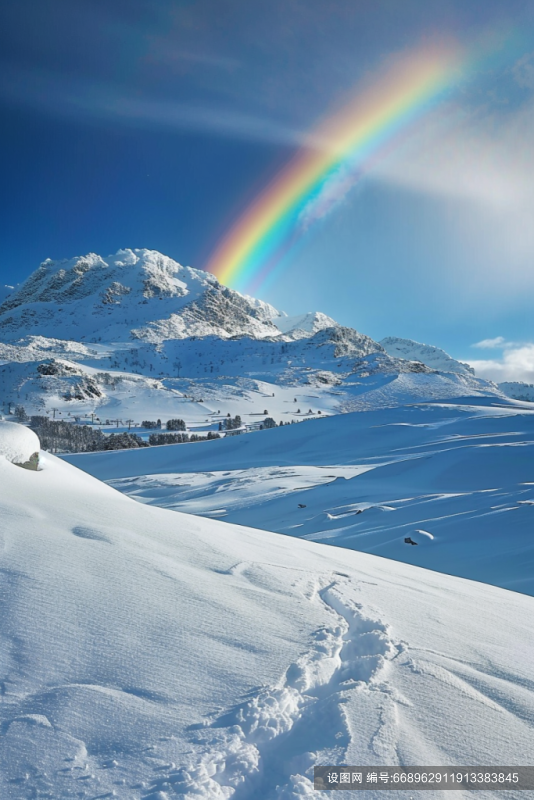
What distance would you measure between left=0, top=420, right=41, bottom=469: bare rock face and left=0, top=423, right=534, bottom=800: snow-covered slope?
157cm

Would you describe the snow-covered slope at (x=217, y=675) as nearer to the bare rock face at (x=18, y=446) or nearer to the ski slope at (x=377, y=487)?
the bare rock face at (x=18, y=446)

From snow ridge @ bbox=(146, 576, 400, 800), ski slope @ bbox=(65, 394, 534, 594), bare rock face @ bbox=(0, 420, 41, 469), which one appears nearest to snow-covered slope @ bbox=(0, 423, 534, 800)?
snow ridge @ bbox=(146, 576, 400, 800)

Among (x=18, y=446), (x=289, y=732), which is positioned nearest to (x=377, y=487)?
(x=18, y=446)

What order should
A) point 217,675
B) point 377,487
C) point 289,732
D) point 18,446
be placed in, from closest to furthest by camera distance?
point 289,732 < point 217,675 < point 18,446 < point 377,487

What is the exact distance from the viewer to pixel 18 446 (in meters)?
5.81

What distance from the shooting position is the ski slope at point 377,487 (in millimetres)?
10812

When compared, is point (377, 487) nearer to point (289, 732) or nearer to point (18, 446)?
point (18, 446)

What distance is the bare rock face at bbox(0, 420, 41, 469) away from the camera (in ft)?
18.7

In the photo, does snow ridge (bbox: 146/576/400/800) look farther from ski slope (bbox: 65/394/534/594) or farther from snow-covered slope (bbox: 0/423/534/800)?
ski slope (bbox: 65/394/534/594)

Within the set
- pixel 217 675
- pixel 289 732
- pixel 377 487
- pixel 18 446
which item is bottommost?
pixel 377 487

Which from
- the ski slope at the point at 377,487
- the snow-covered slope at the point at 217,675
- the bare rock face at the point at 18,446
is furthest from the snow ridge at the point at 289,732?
the ski slope at the point at 377,487

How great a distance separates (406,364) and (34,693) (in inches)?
7540

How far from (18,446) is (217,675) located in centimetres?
458

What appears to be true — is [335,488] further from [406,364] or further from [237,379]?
[406,364]
